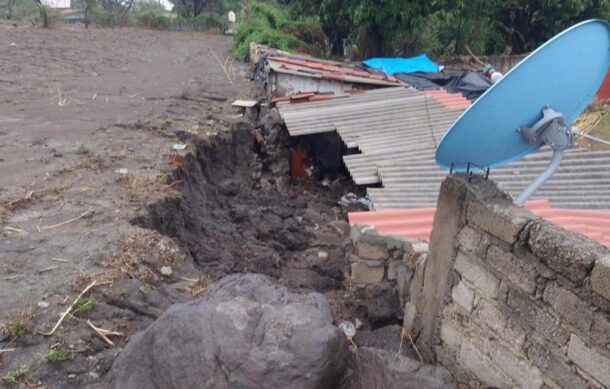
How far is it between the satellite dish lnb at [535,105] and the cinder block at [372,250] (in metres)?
1.26

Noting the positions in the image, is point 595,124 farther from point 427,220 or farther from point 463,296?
point 463,296

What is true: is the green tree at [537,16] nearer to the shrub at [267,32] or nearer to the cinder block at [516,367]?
the shrub at [267,32]

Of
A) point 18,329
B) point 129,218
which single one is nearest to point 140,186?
point 129,218

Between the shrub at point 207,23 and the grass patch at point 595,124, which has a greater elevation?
the shrub at point 207,23

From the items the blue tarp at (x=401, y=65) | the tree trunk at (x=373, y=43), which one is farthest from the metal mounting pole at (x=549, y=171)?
the tree trunk at (x=373, y=43)

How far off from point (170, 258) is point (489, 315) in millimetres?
3261

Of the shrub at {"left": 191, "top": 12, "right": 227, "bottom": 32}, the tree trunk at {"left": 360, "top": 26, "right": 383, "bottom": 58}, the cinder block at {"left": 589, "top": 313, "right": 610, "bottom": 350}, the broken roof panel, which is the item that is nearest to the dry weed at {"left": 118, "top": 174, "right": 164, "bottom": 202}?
the broken roof panel

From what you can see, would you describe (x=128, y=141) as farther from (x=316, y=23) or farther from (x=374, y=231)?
(x=316, y=23)

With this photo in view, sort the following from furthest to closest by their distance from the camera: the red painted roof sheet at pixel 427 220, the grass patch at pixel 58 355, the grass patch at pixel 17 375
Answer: the red painted roof sheet at pixel 427 220
the grass patch at pixel 58 355
the grass patch at pixel 17 375

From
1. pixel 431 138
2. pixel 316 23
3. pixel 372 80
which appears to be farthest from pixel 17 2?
pixel 431 138

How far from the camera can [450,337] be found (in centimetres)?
365

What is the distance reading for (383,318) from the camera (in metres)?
4.72

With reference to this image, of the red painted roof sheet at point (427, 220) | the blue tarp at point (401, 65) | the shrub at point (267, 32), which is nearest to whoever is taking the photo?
the red painted roof sheet at point (427, 220)

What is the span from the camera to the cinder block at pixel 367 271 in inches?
182
